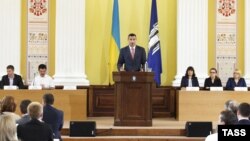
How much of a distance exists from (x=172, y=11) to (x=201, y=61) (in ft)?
5.46

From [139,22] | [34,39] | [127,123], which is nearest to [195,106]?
[127,123]

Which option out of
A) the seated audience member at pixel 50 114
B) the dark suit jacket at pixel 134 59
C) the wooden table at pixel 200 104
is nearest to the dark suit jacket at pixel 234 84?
the wooden table at pixel 200 104

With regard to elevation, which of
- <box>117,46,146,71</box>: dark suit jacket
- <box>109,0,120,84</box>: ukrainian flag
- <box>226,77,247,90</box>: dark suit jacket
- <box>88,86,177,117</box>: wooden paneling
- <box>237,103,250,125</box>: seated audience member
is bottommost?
<box>88,86,177,117</box>: wooden paneling

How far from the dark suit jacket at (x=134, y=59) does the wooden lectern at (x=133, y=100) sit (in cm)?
49

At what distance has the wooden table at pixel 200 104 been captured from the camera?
12.6 m

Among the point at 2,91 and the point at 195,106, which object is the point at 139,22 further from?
the point at 2,91

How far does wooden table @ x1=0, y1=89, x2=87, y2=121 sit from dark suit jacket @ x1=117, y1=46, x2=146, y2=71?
1391mm

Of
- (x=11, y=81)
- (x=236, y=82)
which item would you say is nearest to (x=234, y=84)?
(x=236, y=82)

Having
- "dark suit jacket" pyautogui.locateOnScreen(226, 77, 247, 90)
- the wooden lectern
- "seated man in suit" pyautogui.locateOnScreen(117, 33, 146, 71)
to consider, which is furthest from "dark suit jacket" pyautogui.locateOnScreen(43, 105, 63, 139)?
"dark suit jacket" pyautogui.locateOnScreen(226, 77, 247, 90)

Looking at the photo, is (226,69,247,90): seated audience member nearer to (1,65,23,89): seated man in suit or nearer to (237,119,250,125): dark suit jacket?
(1,65,23,89): seated man in suit

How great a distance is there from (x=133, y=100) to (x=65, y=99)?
1743 mm

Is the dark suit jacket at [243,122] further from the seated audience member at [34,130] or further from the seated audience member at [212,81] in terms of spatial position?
the seated audience member at [212,81]

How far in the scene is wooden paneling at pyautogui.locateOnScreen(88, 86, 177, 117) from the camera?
14508mm

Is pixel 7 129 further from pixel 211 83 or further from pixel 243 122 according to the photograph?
pixel 211 83
